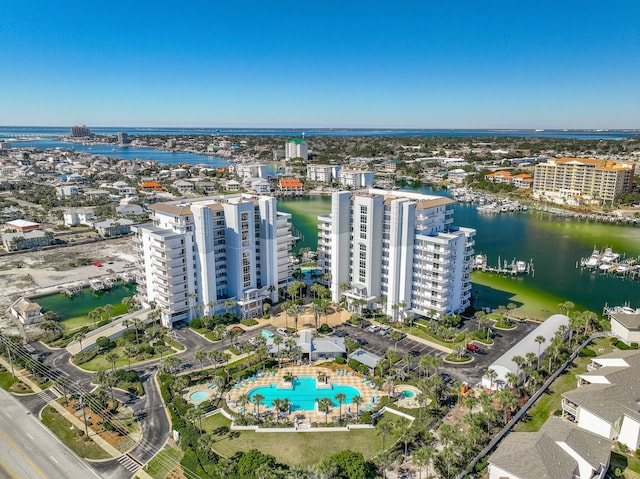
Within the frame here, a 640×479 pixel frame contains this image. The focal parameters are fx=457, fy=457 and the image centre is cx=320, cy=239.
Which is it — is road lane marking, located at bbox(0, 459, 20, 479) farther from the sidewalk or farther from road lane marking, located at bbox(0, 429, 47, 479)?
the sidewalk

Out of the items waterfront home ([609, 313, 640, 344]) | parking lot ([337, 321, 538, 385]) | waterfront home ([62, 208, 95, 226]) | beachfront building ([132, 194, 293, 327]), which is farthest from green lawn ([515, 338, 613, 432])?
waterfront home ([62, 208, 95, 226])

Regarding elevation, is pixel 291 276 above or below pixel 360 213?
below

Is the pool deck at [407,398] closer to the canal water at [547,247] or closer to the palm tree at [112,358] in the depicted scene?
the canal water at [547,247]

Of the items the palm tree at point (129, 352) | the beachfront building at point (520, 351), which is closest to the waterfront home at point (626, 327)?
the beachfront building at point (520, 351)

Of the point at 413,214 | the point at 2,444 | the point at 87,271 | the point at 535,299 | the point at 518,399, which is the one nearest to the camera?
the point at 2,444

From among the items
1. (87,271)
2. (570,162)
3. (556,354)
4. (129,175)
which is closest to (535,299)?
(556,354)

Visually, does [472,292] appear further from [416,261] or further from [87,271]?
[87,271]
